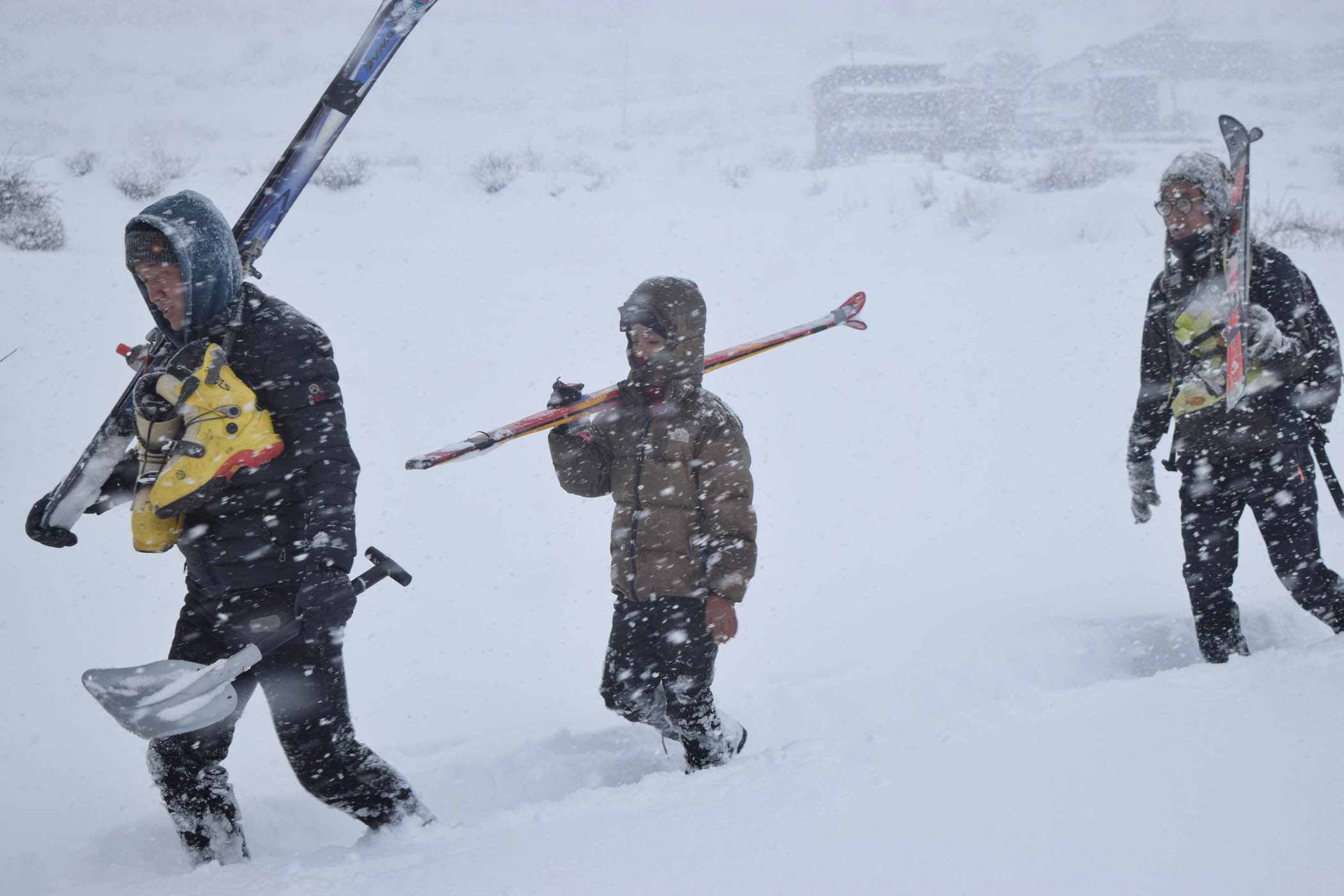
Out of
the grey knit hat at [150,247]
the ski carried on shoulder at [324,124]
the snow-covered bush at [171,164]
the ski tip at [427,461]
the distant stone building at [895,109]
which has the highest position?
the distant stone building at [895,109]

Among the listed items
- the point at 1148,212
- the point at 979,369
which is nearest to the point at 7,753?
the point at 979,369

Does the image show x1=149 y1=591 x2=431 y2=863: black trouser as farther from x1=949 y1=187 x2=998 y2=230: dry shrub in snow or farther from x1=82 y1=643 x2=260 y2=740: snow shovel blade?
x1=949 y1=187 x2=998 y2=230: dry shrub in snow

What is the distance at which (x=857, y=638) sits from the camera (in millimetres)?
4320

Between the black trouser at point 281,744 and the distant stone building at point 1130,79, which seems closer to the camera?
the black trouser at point 281,744

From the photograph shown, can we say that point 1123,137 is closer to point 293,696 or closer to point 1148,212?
point 1148,212

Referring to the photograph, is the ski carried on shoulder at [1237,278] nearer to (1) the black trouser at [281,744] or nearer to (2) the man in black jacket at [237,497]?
(2) the man in black jacket at [237,497]

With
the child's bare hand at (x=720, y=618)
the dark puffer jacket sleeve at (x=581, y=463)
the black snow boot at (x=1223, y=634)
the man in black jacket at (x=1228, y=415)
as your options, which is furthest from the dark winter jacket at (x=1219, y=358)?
the dark puffer jacket sleeve at (x=581, y=463)

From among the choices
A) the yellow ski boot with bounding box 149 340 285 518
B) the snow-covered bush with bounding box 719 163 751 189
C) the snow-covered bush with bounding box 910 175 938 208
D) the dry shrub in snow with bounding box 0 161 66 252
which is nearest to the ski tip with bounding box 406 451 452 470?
the yellow ski boot with bounding box 149 340 285 518

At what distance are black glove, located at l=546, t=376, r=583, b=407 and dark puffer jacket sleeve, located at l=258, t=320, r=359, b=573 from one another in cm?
75

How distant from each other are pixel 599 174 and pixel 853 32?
101868 millimetres

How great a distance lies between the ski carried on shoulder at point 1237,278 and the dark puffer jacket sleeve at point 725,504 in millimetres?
1811

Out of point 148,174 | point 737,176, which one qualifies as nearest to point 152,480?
point 148,174

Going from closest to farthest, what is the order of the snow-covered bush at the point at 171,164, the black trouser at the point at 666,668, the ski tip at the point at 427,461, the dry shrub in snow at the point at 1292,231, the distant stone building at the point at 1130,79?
1. the ski tip at the point at 427,461
2. the black trouser at the point at 666,668
3. the dry shrub in snow at the point at 1292,231
4. the snow-covered bush at the point at 171,164
5. the distant stone building at the point at 1130,79

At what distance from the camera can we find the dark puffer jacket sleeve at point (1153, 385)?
10.5 ft
